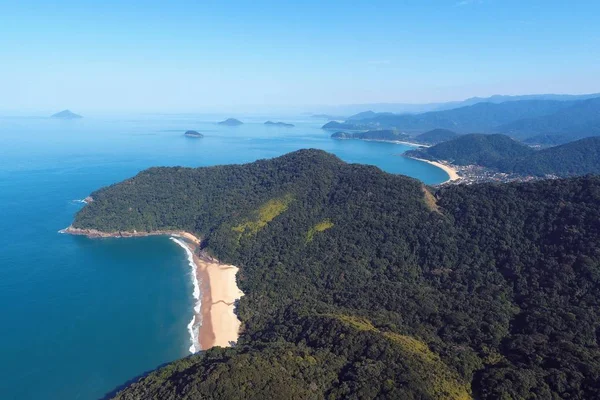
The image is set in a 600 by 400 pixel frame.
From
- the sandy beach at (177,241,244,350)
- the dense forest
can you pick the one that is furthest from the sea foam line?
the dense forest

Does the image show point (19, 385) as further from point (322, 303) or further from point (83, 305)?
point (322, 303)

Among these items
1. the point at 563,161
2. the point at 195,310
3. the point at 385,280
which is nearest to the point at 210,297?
the point at 195,310

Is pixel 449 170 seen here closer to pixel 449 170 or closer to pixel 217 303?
pixel 449 170

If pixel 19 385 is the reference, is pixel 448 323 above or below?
above

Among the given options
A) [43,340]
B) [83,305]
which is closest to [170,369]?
[43,340]

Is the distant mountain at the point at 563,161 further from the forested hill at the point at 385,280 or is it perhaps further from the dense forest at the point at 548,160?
the forested hill at the point at 385,280

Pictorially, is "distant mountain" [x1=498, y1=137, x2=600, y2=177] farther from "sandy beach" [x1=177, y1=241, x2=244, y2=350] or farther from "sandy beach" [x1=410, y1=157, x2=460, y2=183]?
"sandy beach" [x1=177, y1=241, x2=244, y2=350]
